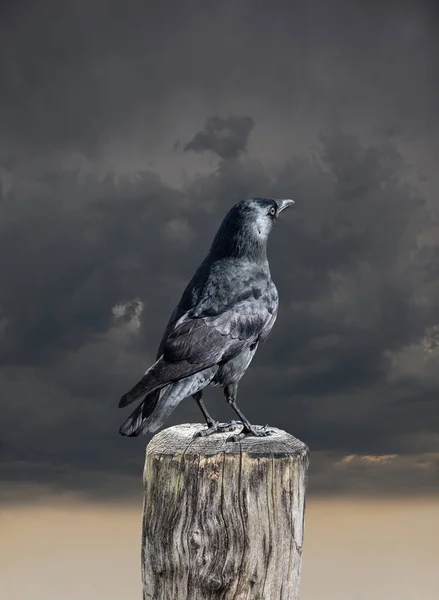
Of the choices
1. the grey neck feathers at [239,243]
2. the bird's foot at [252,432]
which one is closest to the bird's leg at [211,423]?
the bird's foot at [252,432]

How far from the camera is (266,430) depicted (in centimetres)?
484

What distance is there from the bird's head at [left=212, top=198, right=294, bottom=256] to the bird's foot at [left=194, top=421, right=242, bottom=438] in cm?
118

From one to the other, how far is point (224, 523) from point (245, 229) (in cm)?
202

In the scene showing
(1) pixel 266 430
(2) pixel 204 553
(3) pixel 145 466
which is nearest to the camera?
(2) pixel 204 553

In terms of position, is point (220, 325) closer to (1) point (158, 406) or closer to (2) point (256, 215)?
(1) point (158, 406)

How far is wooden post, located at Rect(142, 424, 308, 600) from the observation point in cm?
409

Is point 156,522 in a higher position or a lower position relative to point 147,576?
higher

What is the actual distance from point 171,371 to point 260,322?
0.75m

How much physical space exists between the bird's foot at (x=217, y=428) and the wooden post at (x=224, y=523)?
352 mm

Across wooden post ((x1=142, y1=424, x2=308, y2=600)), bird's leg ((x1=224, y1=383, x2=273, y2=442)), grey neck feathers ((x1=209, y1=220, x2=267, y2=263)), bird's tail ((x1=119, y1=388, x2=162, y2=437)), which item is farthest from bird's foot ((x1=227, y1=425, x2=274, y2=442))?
grey neck feathers ((x1=209, y1=220, x2=267, y2=263))

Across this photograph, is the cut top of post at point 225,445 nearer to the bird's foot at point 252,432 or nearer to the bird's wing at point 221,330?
the bird's foot at point 252,432

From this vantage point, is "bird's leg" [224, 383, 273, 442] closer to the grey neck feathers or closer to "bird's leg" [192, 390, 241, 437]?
"bird's leg" [192, 390, 241, 437]

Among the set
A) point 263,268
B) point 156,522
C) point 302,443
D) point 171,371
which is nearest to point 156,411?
point 171,371

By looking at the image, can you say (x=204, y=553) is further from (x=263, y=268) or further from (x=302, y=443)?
(x=263, y=268)
